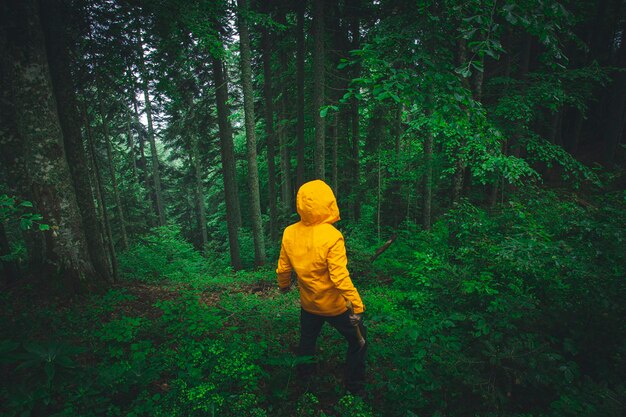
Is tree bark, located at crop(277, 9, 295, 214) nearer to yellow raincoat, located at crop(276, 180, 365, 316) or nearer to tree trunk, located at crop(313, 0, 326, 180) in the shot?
tree trunk, located at crop(313, 0, 326, 180)

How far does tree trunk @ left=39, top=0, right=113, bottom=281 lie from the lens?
21.2ft

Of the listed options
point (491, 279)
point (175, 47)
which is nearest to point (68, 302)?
point (175, 47)

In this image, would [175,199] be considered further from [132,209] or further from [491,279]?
[491,279]

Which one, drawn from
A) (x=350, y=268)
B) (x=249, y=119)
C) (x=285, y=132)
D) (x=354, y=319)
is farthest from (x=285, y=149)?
(x=354, y=319)

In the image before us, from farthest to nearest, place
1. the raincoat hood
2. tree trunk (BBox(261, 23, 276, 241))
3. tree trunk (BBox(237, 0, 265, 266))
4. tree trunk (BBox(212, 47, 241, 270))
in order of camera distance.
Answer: tree trunk (BBox(261, 23, 276, 241)) < tree trunk (BBox(212, 47, 241, 270)) < tree trunk (BBox(237, 0, 265, 266)) < the raincoat hood

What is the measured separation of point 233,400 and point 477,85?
8.67 m

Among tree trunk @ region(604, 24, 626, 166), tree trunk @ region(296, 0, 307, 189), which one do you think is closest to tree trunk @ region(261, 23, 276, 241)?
tree trunk @ region(296, 0, 307, 189)

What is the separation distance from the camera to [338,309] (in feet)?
11.0

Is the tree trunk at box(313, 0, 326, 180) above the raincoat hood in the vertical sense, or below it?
above

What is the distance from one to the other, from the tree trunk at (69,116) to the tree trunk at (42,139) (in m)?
0.86

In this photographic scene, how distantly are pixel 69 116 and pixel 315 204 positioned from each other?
7213mm

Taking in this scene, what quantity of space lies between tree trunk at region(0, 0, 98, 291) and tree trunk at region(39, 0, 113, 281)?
856 mm

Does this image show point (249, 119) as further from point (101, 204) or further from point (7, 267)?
point (7, 267)

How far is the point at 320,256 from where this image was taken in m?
3.19
